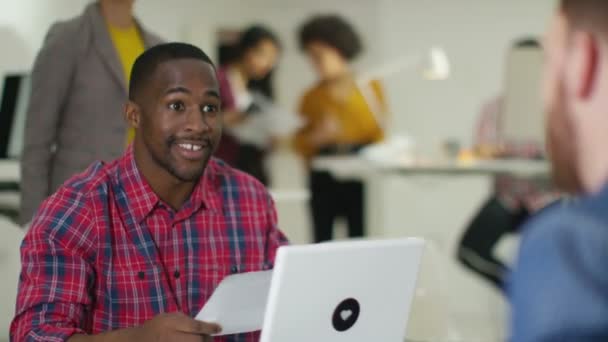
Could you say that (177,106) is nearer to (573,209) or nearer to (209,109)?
(209,109)

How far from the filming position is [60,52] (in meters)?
1.72

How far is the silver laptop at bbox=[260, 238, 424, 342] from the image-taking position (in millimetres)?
1162

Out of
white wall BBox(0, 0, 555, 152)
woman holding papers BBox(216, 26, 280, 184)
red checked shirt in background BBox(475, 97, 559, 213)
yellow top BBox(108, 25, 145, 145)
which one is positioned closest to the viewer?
yellow top BBox(108, 25, 145, 145)

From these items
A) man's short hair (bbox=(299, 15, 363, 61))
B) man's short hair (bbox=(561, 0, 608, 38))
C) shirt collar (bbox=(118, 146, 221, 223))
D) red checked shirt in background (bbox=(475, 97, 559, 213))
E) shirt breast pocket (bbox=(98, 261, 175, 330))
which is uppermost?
man's short hair (bbox=(561, 0, 608, 38))

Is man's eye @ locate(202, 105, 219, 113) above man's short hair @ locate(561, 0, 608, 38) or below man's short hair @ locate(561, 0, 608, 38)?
below

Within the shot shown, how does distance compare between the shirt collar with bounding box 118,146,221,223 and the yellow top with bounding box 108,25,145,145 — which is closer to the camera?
the shirt collar with bounding box 118,146,221,223

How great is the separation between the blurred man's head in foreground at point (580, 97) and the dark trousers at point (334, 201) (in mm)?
3975

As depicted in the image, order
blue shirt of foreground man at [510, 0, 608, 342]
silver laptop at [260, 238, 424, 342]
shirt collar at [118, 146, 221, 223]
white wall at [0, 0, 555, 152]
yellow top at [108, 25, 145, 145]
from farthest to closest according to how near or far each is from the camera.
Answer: white wall at [0, 0, 555, 152] → yellow top at [108, 25, 145, 145] → shirt collar at [118, 146, 221, 223] → silver laptop at [260, 238, 424, 342] → blue shirt of foreground man at [510, 0, 608, 342]

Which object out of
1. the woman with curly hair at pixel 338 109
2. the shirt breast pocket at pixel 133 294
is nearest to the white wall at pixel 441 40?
the woman with curly hair at pixel 338 109

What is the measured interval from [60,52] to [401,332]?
0.80 m

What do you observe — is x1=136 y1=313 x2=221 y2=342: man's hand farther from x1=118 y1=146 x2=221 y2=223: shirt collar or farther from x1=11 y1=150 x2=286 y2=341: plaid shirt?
x1=118 y1=146 x2=221 y2=223: shirt collar

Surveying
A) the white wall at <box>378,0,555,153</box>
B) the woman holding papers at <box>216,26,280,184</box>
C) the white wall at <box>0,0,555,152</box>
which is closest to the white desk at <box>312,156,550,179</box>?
the woman holding papers at <box>216,26,280,184</box>

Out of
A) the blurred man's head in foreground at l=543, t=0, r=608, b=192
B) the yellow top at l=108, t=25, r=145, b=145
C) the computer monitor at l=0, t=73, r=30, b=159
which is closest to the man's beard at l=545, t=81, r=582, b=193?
the blurred man's head in foreground at l=543, t=0, r=608, b=192

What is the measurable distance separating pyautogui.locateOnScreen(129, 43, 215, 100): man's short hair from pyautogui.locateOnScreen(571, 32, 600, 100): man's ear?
0.90 meters
